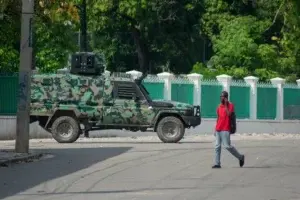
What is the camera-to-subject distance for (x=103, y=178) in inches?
656

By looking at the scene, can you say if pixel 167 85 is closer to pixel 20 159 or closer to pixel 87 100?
pixel 87 100

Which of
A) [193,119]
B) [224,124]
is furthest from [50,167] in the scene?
[193,119]

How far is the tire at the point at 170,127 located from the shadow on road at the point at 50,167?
12.0 feet

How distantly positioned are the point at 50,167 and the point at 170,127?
10094 millimetres

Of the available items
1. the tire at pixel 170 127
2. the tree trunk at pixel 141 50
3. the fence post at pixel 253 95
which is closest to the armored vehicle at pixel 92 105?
the tire at pixel 170 127

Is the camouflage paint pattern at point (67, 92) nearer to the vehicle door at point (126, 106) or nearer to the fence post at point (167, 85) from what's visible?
the vehicle door at point (126, 106)

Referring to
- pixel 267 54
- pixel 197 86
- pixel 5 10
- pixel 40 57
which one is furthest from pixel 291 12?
pixel 267 54

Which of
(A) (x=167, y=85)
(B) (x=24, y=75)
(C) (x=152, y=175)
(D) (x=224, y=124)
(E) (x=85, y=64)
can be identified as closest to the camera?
(C) (x=152, y=175)

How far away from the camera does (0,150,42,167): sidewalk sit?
1988 cm

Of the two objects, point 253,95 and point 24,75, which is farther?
point 253,95

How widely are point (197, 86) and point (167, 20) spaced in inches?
512

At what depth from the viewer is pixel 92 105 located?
28703mm

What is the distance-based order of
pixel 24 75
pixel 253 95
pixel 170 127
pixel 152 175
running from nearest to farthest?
pixel 152 175 < pixel 24 75 < pixel 170 127 < pixel 253 95

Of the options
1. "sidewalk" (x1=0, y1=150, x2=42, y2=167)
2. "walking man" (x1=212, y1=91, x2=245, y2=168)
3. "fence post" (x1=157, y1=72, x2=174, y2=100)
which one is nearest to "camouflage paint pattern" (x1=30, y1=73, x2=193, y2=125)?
"sidewalk" (x1=0, y1=150, x2=42, y2=167)
